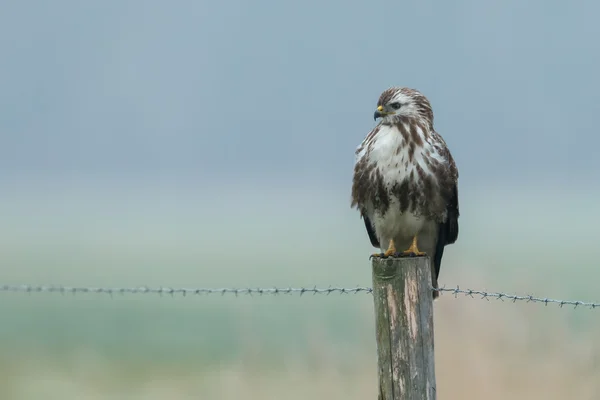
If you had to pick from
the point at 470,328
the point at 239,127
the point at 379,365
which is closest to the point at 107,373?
the point at 470,328

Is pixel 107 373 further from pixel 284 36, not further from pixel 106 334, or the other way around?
pixel 284 36

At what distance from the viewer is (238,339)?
32.4 feet

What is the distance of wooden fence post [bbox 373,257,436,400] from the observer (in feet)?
16.4

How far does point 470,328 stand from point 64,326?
33.1 feet

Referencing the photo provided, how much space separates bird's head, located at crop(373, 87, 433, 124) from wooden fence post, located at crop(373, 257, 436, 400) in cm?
203

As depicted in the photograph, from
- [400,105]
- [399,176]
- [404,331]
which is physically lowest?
[404,331]

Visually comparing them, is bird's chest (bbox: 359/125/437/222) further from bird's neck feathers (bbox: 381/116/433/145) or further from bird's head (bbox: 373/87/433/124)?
bird's head (bbox: 373/87/433/124)

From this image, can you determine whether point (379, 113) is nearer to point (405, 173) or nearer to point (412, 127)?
point (412, 127)

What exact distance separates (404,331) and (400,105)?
2324mm

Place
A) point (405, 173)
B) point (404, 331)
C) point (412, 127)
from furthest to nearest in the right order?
1. point (412, 127)
2. point (405, 173)
3. point (404, 331)

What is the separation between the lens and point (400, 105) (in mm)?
7020

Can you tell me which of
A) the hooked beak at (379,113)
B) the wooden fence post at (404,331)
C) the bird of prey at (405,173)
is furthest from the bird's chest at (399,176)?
the wooden fence post at (404,331)

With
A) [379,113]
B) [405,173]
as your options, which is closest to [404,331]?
[405,173]

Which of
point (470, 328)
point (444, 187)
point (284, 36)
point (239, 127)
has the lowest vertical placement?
point (470, 328)
